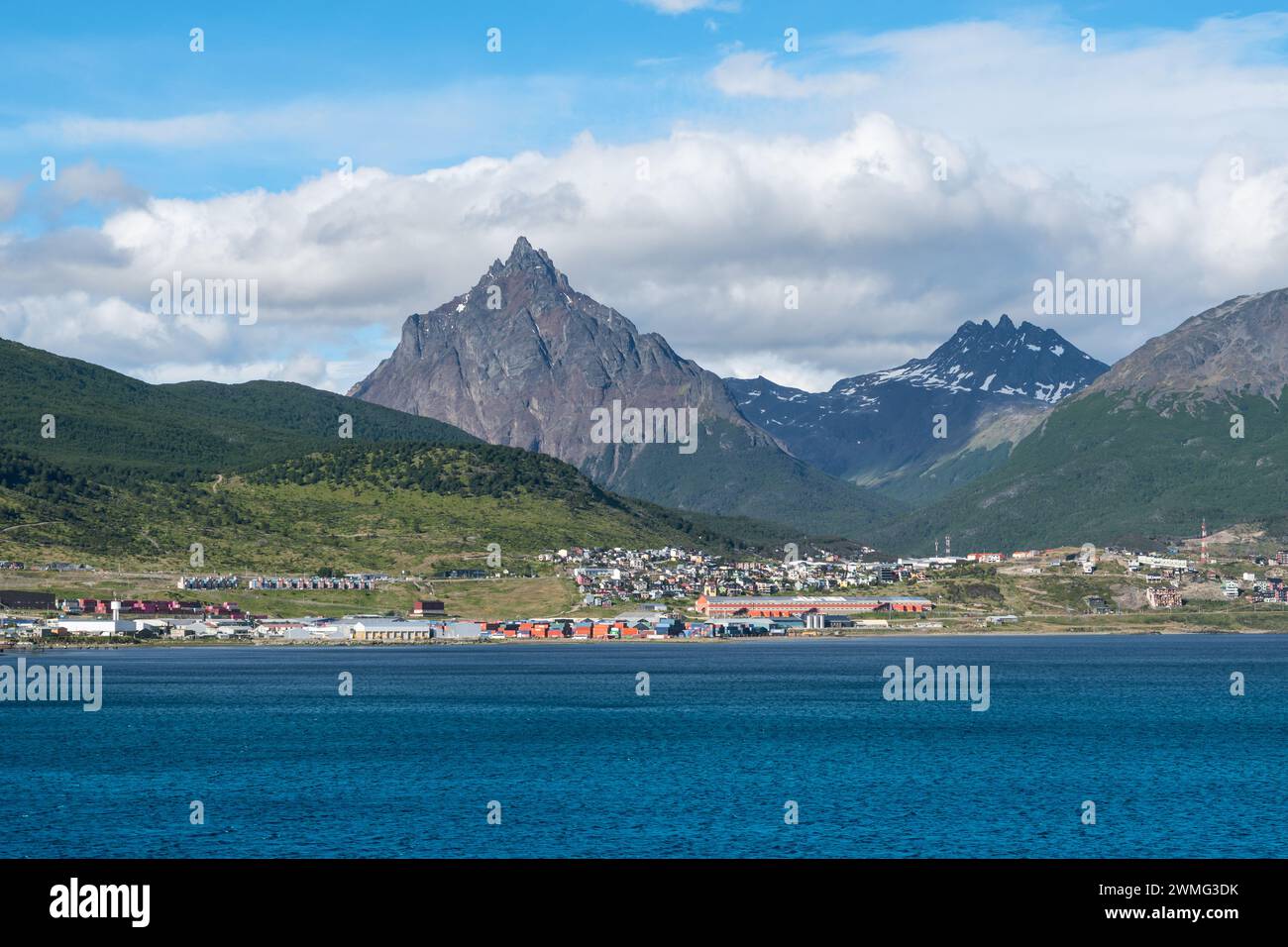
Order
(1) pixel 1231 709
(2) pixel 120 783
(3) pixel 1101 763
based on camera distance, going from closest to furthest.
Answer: (2) pixel 120 783 → (3) pixel 1101 763 → (1) pixel 1231 709

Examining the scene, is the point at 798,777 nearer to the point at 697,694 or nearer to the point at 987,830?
the point at 987,830

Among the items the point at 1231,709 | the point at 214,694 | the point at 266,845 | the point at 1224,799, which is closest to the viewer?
the point at 266,845

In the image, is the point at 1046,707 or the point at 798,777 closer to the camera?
the point at 798,777

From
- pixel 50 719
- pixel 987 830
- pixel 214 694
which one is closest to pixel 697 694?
pixel 214 694
